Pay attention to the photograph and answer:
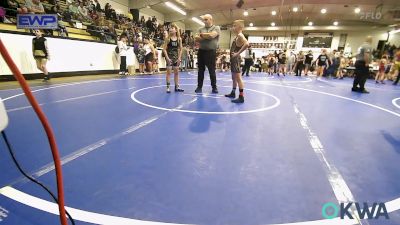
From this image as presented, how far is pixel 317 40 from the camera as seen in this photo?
2762 centimetres

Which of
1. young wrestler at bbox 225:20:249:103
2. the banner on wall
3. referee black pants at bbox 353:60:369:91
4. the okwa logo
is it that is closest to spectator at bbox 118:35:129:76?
young wrestler at bbox 225:20:249:103

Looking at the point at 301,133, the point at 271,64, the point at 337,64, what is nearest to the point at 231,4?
the point at 271,64

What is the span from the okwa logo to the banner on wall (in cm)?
2956

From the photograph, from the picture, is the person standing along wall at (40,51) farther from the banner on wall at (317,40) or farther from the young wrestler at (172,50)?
the banner on wall at (317,40)

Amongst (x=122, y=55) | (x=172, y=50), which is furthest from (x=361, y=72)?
(x=122, y=55)

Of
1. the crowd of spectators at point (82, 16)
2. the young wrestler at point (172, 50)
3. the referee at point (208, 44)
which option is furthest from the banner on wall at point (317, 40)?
the young wrestler at point (172, 50)

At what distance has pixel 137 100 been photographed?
508 centimetres

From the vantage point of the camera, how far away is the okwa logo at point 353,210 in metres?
1.64

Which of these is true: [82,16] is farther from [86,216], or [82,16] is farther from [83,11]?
[86,216]

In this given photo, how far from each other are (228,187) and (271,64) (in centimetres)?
1592

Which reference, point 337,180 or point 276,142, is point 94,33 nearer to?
point 276,142

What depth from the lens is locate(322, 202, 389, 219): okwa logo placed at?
64.7 inches

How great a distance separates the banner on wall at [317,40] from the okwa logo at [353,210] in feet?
97.0

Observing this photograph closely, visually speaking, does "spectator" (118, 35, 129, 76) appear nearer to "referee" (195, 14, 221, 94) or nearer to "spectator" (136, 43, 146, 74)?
"spectator" (136, 43, 146, 74)
